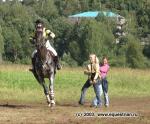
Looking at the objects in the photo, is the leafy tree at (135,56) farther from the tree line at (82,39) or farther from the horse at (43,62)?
the horse at (43,62)

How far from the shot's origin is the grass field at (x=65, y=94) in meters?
16.5

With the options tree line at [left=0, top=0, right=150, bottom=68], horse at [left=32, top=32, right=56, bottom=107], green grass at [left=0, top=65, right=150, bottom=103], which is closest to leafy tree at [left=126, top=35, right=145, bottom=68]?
tree line at [left=0, top=0, right=150, bottom=68]

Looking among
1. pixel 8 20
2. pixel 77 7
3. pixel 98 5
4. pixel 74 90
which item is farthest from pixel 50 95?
pixel 77 7

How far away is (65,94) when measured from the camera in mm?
29922

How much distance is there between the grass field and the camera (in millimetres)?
16539

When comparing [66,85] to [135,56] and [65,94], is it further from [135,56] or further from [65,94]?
[135,56]

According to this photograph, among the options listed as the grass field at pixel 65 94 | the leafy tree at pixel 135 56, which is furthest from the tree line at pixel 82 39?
the grass field at pixel 65 94

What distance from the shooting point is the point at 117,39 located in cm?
9731

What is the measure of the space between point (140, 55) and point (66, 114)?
61.8 meters

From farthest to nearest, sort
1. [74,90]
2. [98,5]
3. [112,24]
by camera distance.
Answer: [98,5] < [112,24] < [74,90]

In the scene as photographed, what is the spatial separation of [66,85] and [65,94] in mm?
4025

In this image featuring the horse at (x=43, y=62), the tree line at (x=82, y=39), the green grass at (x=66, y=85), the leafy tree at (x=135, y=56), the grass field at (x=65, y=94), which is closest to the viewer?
the grass field at (x=65, y=94)

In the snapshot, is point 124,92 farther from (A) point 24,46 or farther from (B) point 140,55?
(A) point 24,46

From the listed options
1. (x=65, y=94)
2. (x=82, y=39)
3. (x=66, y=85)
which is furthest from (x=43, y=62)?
(x=82, y=39)
